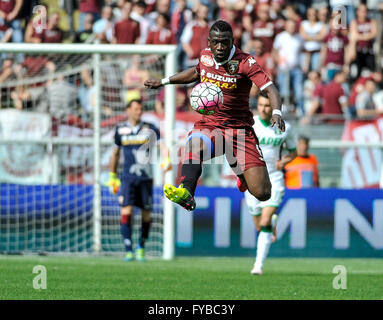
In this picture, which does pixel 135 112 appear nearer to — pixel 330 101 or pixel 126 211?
pixel 126 211

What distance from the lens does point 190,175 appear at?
32.6ft

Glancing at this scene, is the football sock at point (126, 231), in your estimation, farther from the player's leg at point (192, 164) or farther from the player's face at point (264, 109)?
the player's leg at point (192, 164)

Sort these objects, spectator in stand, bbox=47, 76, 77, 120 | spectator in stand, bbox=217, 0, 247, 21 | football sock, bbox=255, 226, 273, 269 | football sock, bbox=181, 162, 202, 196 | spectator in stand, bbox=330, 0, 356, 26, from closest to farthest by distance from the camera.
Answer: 1. football sock, bbox=181, 162, 202, 196
2. football sock, bbox=255, 226, 273, 269
3. spectator in stand, bbox=47, 76, 77, 120
4. spectator in stand, bbox=217, 0, 247, 21
5. spectator in stand, bbox=330, 0, 356, 26

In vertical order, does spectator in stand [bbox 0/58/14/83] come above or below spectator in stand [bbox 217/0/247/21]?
below

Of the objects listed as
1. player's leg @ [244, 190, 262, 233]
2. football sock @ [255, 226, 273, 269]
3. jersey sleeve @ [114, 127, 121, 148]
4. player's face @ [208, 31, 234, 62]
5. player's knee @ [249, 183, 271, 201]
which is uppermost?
player's face @ [208, 31, 234, 62]

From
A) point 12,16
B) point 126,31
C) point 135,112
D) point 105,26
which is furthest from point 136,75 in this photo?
point 135,112

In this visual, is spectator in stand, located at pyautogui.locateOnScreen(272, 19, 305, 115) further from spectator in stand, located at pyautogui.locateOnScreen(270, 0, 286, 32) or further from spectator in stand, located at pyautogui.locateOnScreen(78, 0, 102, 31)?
spectator in stand, located at pyautogui.locateOnScreen(78, 0, 102, 31)

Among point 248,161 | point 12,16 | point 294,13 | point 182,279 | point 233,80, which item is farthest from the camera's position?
point 294,13

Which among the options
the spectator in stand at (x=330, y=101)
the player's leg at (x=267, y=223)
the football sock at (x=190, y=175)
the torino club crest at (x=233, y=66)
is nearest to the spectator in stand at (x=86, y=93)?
the spectator in stand at (x=330, y=101)

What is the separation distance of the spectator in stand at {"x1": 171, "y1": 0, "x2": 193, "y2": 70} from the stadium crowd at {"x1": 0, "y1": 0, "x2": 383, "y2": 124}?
23 mm

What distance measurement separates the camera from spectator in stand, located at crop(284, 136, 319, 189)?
56.9ft

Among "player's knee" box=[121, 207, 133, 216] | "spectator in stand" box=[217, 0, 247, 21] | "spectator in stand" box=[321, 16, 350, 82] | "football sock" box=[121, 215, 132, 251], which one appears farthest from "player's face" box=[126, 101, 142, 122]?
"spectator in stand" box=[217, 0, 247, 21]

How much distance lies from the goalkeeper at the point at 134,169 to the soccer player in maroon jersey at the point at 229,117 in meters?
4.84

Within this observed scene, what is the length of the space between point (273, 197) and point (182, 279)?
219cm
